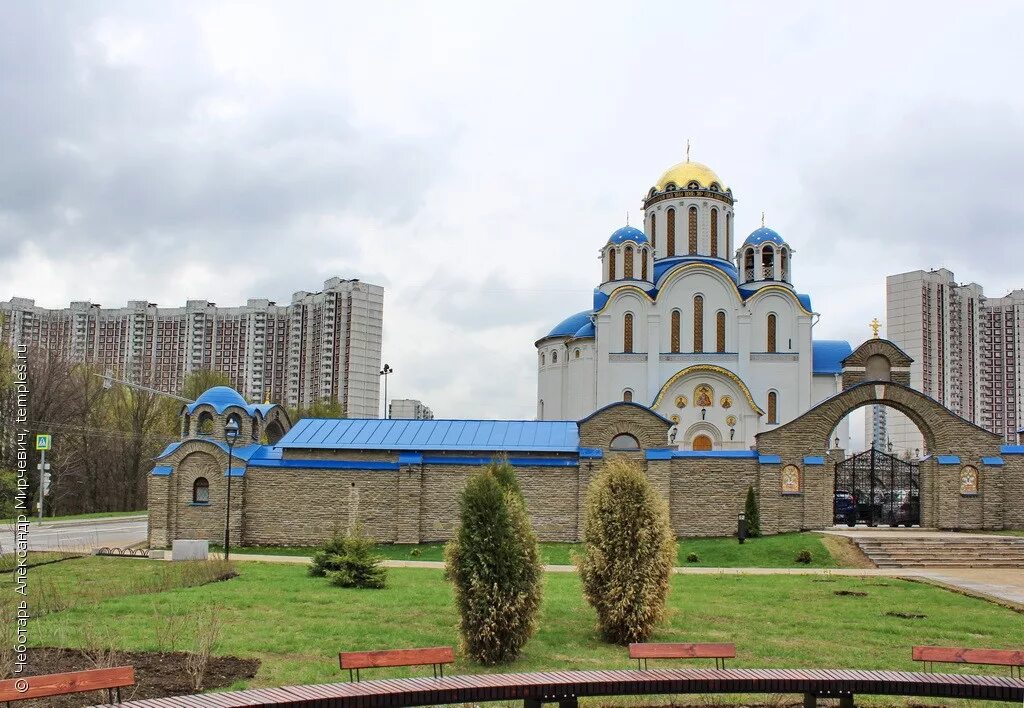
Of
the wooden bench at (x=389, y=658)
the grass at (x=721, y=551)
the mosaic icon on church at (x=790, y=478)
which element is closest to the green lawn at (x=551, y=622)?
the wooden bench at (x=389, y=658)

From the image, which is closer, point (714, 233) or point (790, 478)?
point (790, 478)

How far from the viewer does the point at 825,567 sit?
1909cm

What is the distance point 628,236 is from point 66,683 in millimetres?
34559

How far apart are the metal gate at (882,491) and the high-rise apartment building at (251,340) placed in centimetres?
4141

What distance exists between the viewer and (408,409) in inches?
3031

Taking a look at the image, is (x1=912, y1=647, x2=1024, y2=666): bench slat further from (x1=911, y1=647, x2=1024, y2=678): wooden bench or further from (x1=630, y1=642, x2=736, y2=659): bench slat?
(x1=630, y1=642, x2=736, y2=659): bench slat

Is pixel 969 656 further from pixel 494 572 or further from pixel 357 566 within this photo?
pixel 357 566

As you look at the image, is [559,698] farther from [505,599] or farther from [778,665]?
[778,665]

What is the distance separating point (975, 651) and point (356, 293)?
54.9 metres

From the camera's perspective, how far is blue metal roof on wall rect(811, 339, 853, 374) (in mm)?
37531

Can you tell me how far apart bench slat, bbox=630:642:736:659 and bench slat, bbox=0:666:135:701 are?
424 centimetres

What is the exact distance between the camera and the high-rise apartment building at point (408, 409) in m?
74.6

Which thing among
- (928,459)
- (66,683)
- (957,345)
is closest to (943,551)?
(928,459)

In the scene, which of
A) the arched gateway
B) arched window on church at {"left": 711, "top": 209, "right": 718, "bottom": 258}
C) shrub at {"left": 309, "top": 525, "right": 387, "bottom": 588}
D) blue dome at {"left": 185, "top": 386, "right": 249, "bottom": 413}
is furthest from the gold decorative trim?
shrub at {"left": 309, "top": 525, "right": 387, "bottom": 588}
